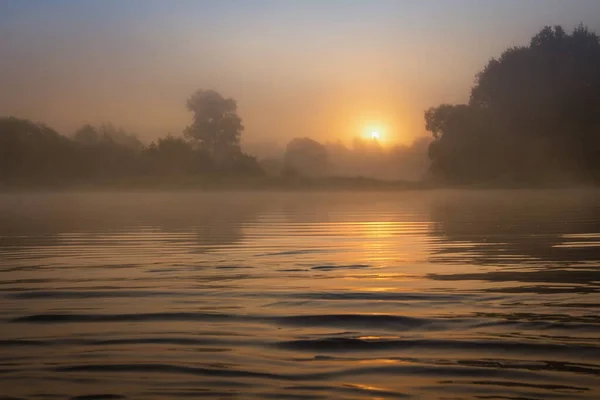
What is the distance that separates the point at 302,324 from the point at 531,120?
4510 centimetres

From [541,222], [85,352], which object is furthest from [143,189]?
[85,352]

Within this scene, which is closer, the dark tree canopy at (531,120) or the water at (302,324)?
the water at (302,324)

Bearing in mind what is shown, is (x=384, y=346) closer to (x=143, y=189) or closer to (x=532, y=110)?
(x=532, y=110)

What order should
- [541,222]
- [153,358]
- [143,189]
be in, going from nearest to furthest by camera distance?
[153,358]
[541,222]
[143,189]

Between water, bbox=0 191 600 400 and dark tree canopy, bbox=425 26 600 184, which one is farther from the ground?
dark tree canopy, bbox=425 26 600 184

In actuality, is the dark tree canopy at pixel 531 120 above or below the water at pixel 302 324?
above

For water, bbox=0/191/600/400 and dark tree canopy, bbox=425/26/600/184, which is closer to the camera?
water, bbox=0/191/600/400

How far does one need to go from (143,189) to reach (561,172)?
1107 inches

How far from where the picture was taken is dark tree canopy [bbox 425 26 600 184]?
46281 mm

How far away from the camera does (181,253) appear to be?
8.96 meters

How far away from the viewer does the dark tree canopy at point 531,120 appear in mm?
46281

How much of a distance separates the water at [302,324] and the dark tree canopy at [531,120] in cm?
3942

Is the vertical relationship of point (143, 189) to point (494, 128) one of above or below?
below

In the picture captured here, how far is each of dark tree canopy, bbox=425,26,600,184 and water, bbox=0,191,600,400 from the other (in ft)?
129
